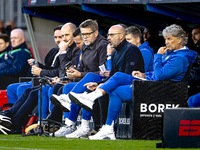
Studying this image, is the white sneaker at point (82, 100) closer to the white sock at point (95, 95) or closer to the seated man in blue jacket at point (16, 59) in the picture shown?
the white sock at point (95, 95)

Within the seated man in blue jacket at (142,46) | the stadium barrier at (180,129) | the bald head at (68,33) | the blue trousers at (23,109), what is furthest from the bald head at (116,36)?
the stadium barrier at (180,129)

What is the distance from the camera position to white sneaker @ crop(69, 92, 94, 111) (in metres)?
5.98

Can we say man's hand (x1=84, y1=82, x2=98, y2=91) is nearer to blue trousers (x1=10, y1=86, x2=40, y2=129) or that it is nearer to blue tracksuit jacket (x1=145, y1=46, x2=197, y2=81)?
blue tracksuit jacket (x1=145, y1=46, x2=197, y2=81)

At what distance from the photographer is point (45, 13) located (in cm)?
1002

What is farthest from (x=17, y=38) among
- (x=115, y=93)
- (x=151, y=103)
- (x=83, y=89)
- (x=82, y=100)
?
(x=151, y=103)

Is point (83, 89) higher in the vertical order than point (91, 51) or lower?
lower

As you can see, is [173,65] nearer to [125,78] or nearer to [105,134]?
[125,78]

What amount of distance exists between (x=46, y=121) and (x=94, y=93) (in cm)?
107

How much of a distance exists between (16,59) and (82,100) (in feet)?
11.8

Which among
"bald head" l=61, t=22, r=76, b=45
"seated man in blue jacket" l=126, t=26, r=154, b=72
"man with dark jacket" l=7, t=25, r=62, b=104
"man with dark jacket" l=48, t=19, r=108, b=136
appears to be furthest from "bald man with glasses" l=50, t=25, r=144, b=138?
"man with dark jacket" l=7, t=25, r=62, b=104

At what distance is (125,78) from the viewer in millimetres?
6098

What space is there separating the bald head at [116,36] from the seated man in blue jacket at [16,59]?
3.09 meters

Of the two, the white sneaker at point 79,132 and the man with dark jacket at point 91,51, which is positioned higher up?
the man with dark jacket at point 91,51

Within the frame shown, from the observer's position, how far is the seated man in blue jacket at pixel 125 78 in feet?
19.3
